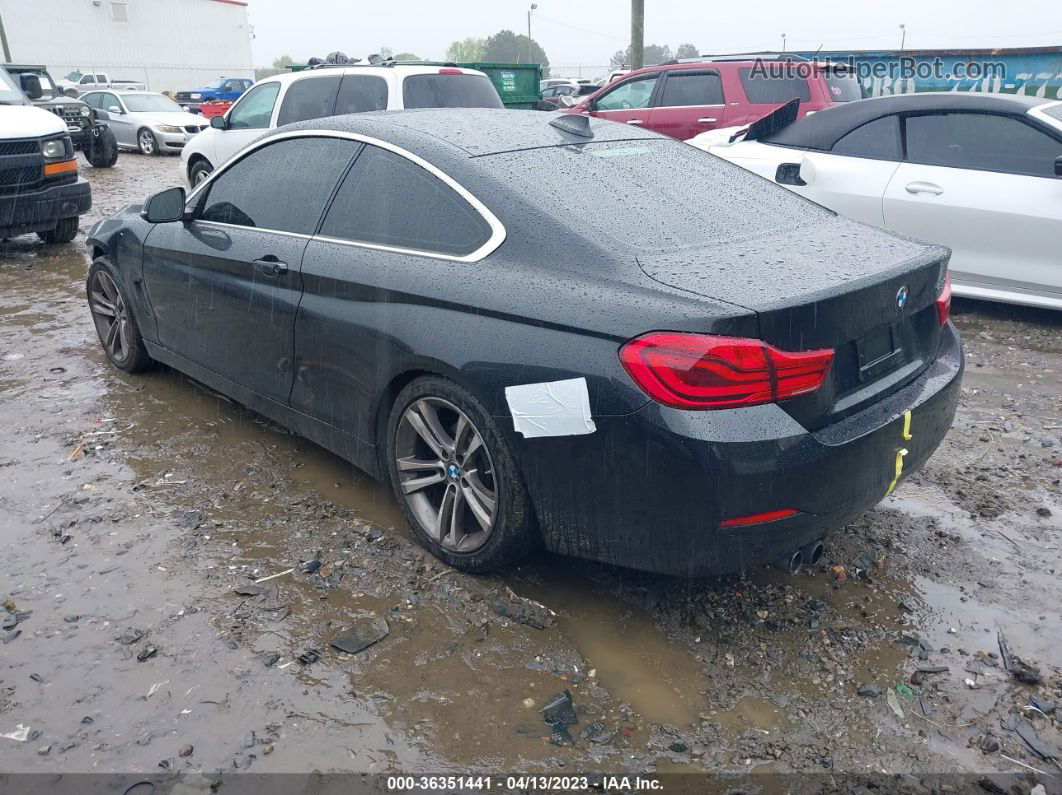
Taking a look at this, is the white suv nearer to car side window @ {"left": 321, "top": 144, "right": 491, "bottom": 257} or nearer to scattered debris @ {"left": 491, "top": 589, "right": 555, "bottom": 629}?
car side window @ {"left": 321, "top": 144, "right": 491, "bottom": 257}

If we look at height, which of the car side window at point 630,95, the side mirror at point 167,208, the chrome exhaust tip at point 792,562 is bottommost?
the chrome exhaust tip at point 792,562

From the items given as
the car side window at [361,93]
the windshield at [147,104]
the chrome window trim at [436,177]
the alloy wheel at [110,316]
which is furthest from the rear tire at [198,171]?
the windshield at [147,104]

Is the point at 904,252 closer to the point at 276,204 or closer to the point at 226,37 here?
the point at 276,204

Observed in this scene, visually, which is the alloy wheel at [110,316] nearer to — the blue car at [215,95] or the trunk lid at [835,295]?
the trunk lid at [835,295]

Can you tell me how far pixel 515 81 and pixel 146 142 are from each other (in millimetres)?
8742

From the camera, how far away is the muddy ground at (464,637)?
254cm

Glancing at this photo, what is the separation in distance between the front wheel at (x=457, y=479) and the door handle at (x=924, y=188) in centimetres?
458

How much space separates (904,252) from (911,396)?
0.54m

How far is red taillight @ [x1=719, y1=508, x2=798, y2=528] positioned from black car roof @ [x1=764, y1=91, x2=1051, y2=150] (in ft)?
15.9

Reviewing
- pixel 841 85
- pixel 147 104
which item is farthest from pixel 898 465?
pixel 147 104

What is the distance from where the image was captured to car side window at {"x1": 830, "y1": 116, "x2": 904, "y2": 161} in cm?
661

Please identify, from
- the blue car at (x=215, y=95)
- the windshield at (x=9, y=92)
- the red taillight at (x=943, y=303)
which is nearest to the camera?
the red taillight at (x=943, y=303)

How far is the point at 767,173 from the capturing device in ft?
23.1

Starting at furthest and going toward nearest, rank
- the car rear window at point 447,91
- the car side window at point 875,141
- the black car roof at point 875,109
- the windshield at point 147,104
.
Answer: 1. the windshield at point 147,104
2. the car rear window at point 447,91
3. the car side window at point 875,141
4. the black car roof at point 875,109
